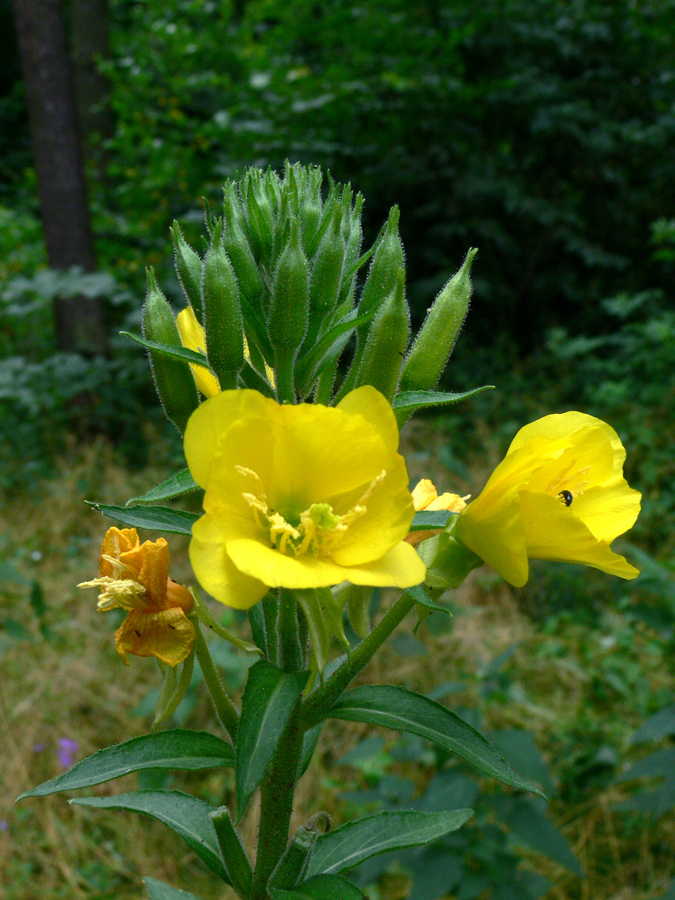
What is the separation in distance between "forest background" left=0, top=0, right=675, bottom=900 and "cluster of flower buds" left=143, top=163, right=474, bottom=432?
1.98 m

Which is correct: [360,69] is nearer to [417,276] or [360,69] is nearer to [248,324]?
[417,276]

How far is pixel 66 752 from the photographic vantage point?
293 cm

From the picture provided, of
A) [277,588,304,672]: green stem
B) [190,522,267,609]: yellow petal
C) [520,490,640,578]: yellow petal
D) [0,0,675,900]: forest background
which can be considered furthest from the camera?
[0,0,675,900]: forest background

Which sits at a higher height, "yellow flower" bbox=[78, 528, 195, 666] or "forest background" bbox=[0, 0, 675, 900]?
"yellow flower" bbox=[78, 528, 195, 666]

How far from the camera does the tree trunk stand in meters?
5.43

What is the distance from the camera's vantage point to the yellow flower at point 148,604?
1.03 metres

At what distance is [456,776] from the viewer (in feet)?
7.08

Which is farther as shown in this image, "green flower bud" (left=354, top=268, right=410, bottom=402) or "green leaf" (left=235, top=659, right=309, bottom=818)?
"green flower bud" (left=354, top=268, right=410, bottom=402)

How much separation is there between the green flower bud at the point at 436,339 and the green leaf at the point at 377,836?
624 mm

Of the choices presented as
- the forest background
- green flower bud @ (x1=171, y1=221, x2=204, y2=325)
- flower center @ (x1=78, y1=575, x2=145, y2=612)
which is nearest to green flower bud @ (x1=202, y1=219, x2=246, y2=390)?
green flower bud @ (x1=171, y1=221, x2=204, y2=325)

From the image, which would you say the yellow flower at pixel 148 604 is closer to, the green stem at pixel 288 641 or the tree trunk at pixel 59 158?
the green stem at pixel 288 641

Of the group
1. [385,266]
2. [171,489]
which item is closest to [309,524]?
[171,489]

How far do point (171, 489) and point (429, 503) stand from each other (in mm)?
450

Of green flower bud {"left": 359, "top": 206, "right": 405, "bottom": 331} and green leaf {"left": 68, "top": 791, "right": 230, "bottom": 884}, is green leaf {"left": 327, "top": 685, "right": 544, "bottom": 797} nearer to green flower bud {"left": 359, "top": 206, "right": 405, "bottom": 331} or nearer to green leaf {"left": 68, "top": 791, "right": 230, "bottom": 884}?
green leaf {"left": 68, "top": 791, "right": 230, "bottom": 884}
